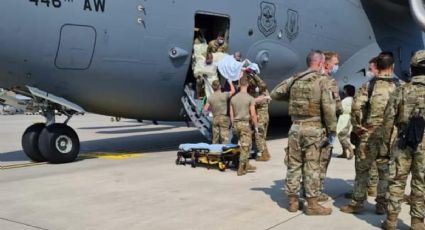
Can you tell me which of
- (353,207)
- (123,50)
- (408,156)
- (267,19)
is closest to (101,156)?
(123,50)

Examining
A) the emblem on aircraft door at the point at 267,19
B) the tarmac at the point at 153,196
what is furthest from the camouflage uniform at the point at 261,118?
the emblem on aircraft door at the point at 267,19

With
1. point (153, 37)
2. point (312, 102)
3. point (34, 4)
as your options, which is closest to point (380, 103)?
point (312, 102)

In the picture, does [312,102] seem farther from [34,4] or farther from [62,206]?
[34,4]

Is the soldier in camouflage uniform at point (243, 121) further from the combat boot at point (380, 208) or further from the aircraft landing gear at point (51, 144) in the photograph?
the aircraft landing gear at point (51, 144)

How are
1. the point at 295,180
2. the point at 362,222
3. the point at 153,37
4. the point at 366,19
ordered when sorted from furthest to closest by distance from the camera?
the point at 366,19
the point at 153,37
the point at 295,180
the point at 362,222

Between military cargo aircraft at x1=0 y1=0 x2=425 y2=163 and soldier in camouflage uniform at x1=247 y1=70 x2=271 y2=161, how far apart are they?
1054mm

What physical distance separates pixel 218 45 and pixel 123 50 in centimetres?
223

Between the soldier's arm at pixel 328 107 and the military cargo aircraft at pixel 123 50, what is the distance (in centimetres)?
496

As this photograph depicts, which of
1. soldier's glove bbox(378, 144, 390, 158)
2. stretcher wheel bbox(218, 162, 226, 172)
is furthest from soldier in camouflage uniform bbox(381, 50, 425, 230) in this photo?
stretcher wheel bbox(218, 162, 226, 172)

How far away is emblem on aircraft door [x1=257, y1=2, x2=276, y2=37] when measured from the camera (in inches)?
461

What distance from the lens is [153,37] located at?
9.96 metres

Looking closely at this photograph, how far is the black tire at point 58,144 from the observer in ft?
30.8

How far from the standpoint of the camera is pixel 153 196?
22.0ft

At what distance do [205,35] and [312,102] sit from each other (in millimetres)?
6372
